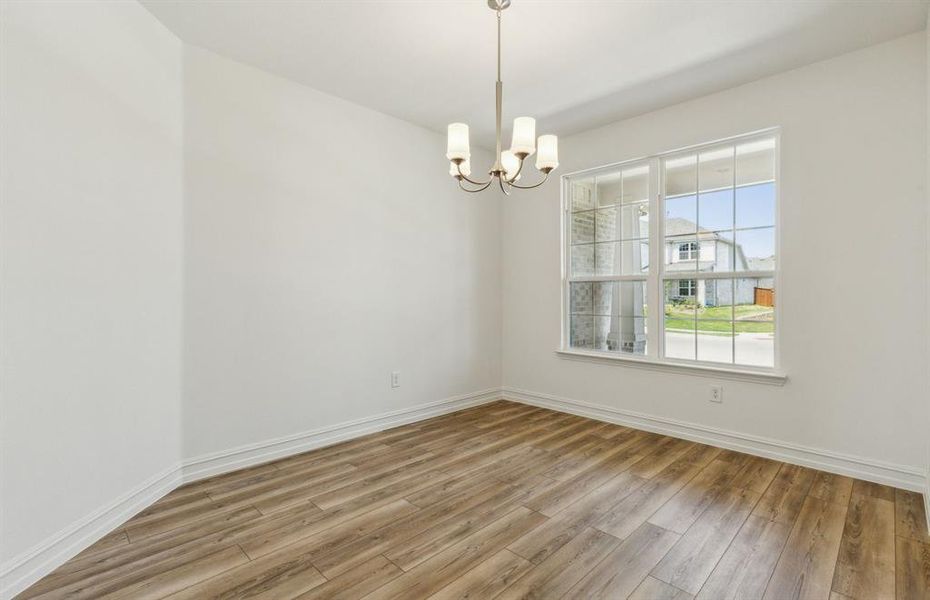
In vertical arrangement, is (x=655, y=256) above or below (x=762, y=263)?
above

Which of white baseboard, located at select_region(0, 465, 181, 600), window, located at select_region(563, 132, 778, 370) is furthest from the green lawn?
white baseboard, located at select_region(0, 465, 181, 600)

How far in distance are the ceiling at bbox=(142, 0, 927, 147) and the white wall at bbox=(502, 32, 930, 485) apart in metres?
0.23

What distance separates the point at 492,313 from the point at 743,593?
3.31 metres

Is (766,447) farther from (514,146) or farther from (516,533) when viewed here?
(514,146)

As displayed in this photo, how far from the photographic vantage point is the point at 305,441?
3184 millimetres

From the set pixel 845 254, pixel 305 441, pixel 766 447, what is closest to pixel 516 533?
pixel 305 441

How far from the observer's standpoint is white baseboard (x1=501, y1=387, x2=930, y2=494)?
2.57 meters

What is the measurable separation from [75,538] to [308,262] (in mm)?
1966

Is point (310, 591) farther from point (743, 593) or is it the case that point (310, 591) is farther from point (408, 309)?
point (408, 309)

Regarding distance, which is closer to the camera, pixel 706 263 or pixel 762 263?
pixel 762 263

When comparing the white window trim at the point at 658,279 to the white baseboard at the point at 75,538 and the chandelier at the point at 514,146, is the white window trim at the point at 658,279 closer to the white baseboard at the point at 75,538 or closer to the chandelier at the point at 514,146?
the chandelier at the point at 514,146

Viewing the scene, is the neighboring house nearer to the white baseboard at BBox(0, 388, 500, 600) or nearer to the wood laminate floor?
Answer: the wood laminate floor

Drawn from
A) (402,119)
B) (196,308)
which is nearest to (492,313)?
(402,119)

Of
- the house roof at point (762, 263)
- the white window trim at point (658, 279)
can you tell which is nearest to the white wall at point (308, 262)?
the white window trim at point (658, 279)
